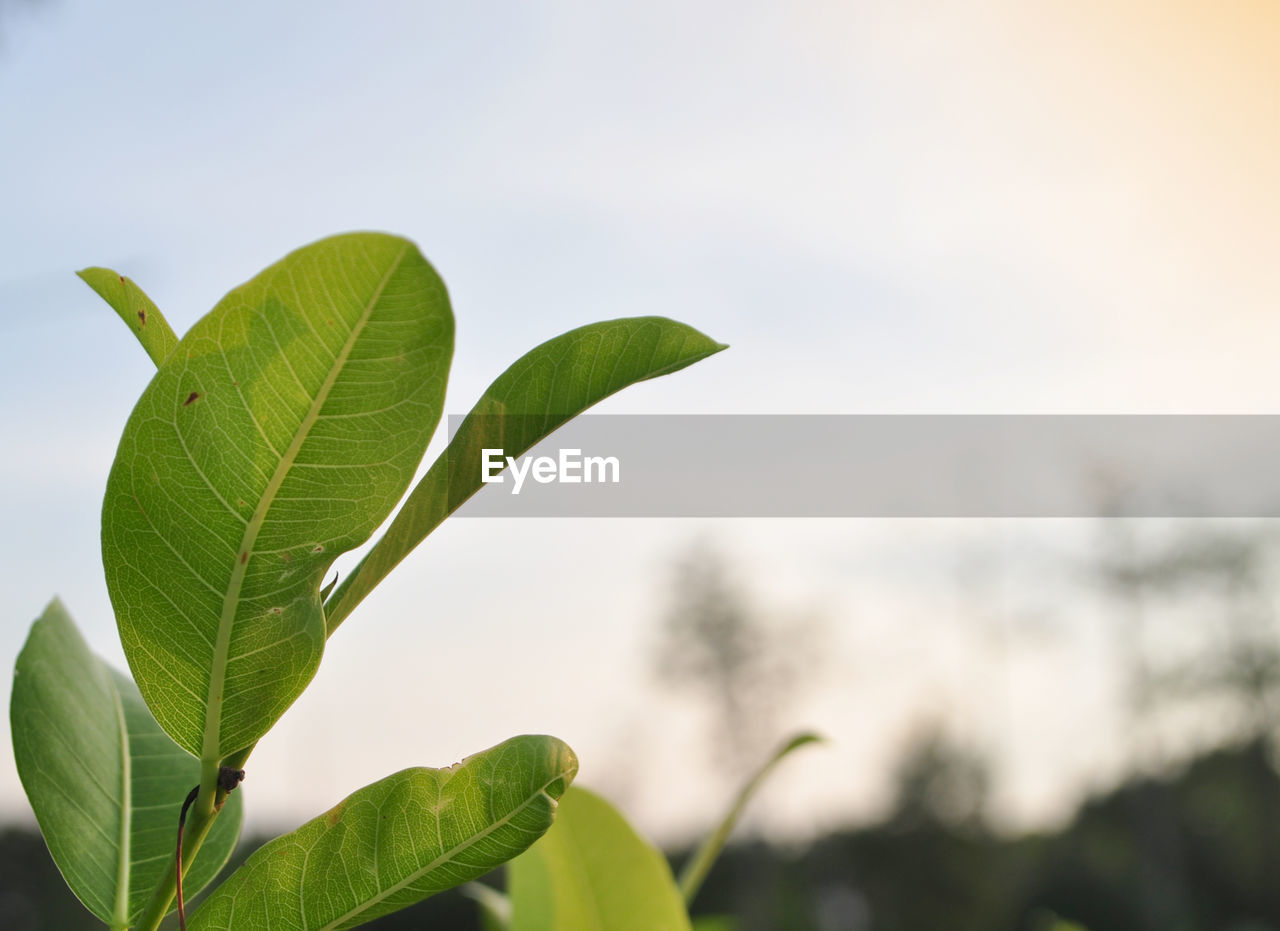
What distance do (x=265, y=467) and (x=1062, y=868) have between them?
2185 cm

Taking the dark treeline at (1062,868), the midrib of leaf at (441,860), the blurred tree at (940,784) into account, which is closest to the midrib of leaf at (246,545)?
the midrib of leaf at (441,860)

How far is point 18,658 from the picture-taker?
65cm

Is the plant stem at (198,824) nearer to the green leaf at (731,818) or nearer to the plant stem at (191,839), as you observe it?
the plant stem at (191,839)

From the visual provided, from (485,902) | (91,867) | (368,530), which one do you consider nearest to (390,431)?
(368,530)

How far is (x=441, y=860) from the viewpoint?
1.71 ft

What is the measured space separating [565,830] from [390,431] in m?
0.51

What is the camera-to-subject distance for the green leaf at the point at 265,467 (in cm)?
40

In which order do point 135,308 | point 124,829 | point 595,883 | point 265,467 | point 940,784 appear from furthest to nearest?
point 940,784
point 595,883
point 124,829
point 135,308
point 265,467

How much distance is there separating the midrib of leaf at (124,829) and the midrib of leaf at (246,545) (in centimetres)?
19

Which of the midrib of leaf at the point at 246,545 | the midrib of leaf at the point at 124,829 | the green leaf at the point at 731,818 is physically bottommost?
the green leaf at the point at 731,818

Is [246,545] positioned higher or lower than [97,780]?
higher

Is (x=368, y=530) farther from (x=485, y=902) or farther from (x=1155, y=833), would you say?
(x=1155, y=833)

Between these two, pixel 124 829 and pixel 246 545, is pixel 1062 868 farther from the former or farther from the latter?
pixel 246 545

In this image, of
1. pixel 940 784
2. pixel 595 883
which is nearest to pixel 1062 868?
pixel 940 784
